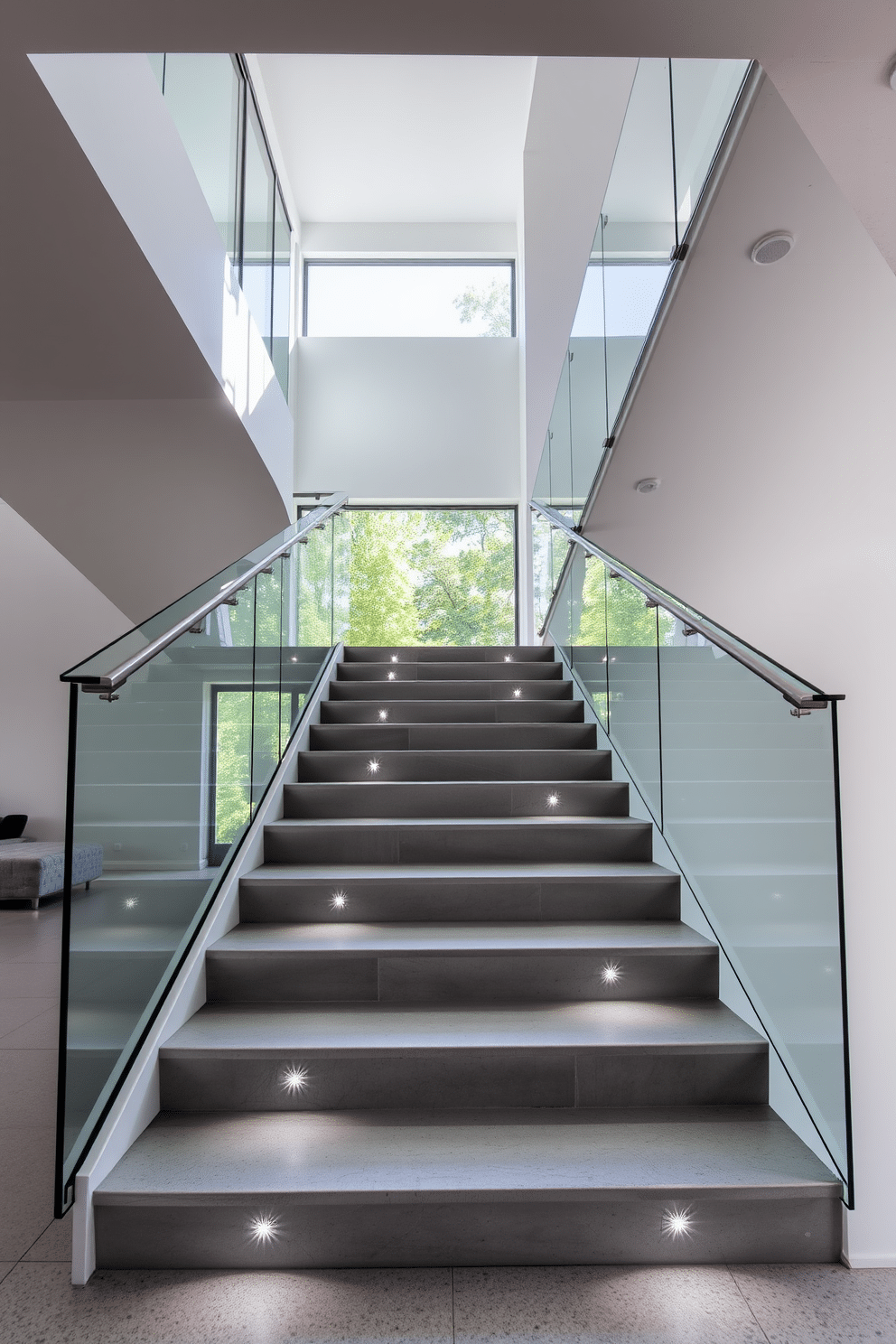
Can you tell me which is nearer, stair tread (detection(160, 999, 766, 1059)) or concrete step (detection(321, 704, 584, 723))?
stair tread (detection(160, 999, 766, 1059))

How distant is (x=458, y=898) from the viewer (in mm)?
3109

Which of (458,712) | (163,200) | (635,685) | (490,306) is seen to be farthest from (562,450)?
(490,306)

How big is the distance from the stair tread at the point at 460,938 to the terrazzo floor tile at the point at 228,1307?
92 centimetres

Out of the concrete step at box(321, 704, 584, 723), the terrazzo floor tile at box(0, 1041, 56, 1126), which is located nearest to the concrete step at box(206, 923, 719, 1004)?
the terrazzo floor tile at box(0, 1041, 56, 1126)

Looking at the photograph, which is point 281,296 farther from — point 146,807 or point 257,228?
point 146,807

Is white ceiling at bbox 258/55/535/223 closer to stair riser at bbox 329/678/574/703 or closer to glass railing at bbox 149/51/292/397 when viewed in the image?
glass railing at bbox 149/51/292/397

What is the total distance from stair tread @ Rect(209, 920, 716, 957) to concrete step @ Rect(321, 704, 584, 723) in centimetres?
180

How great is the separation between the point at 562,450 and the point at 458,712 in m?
2.70

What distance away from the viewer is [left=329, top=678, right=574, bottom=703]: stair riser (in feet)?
16.5

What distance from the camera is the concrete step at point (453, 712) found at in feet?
15.5

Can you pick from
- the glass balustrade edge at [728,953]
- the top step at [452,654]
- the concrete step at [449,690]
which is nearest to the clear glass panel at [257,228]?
the top step at [452,654]

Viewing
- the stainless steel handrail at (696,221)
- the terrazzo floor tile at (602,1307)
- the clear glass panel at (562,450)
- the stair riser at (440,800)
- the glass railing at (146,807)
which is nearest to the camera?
the terrazzo floor tile at (602,1307)

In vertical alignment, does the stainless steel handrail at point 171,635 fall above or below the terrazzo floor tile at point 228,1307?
above

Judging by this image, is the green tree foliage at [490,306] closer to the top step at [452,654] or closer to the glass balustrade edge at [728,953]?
the top step at [452,654]
